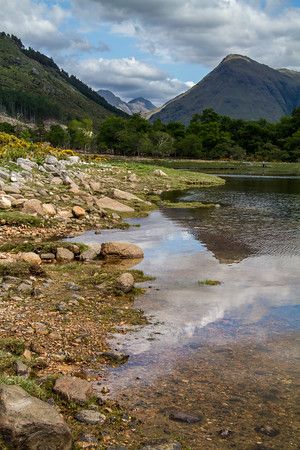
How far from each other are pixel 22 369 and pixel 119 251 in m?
11.2

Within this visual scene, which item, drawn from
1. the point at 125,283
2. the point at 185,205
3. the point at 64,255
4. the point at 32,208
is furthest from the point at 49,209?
the point at 185,205

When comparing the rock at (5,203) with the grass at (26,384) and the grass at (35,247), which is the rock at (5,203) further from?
the grass at (26,384)

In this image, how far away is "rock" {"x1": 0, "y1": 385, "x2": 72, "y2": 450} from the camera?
6.39 meters

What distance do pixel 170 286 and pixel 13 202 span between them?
50.0ft

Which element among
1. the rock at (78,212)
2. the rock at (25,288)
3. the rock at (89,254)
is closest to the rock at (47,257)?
the rock at (89,254)

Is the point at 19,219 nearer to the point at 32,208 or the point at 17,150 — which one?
the point at 32,208

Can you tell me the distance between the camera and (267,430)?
7715mm

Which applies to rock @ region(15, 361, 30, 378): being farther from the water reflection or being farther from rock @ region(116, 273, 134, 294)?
rock @ region(116, 273, 134, 294)

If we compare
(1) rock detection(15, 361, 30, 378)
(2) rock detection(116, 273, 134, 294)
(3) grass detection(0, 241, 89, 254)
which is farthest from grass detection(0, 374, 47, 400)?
(3) grass detection(0, 241, 89, 254)

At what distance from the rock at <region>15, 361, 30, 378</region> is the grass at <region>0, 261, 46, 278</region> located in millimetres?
6849

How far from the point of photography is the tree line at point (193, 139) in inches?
6299

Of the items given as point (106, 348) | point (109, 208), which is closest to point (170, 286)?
point (106, 348)

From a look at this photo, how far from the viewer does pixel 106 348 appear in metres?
10.7

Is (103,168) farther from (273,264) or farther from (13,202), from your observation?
(273,264)
